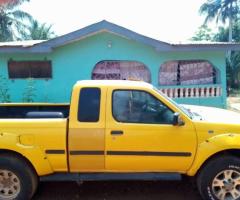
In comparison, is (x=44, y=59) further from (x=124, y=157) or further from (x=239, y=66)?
(x=239, y=66)

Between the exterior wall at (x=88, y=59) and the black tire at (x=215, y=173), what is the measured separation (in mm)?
7226

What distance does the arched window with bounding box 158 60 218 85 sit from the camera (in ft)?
40.1

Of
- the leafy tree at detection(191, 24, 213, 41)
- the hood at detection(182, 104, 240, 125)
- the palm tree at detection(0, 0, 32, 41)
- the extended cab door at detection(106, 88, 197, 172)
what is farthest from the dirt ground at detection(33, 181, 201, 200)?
the leafy tree at detection(191, 24, 213, 41)

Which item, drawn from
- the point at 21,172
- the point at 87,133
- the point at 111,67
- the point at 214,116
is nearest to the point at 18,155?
the point at 21,172

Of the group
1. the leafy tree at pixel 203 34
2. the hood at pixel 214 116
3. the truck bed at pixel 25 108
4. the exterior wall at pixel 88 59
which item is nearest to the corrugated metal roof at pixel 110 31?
the exterior wall at pixel 88 59

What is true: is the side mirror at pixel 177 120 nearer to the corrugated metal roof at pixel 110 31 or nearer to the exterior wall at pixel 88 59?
the corrugated metal roof at pixel 110 31

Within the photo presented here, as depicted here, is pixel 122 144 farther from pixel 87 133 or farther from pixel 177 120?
pixel 177 120

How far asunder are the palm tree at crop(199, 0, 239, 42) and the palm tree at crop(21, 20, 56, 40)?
675 inches

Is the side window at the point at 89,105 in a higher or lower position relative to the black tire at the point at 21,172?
higher

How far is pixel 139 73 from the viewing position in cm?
1220

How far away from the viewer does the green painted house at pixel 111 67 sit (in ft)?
39.1

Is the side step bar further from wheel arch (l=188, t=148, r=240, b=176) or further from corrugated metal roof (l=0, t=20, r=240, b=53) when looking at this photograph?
corrugated metal roof (l=0, t=20, r=240, b=53)

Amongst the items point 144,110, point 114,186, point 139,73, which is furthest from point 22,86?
point 144,110

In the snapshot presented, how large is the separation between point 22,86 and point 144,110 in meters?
7.96
